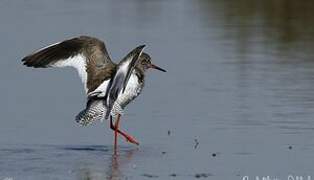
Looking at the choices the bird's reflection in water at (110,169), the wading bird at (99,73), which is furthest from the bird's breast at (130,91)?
the bird's reflection in water at (110,169)

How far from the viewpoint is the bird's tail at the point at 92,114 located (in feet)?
40.0

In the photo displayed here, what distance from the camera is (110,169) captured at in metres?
11.4

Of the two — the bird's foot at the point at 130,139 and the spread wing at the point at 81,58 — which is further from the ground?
the spread wing at the point at 81,58

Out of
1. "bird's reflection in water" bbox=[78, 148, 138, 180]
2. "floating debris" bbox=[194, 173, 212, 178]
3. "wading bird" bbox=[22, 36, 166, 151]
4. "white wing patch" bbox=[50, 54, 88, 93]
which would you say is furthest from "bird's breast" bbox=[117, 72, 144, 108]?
"floating debris" bbox=[194, 173, 212, 178]

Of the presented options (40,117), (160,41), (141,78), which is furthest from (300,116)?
(160,41)

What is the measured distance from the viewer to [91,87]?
1257 cm

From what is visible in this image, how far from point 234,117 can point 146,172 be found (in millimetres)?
2704

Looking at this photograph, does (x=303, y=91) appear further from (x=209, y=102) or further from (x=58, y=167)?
(x=58, y=167)

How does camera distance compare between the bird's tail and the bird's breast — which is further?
the bird's breast

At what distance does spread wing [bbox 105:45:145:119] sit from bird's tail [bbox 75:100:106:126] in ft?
0.41

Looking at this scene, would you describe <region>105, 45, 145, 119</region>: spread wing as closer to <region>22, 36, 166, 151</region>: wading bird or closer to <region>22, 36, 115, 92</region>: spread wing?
<region>22, 36, 166, 151</region>: wading bird

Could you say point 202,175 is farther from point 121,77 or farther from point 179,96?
point 179,96

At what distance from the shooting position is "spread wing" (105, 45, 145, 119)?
11750 millimetres

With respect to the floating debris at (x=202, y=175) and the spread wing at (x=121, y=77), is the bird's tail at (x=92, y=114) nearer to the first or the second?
the spread wing at (x=121, y=77)
